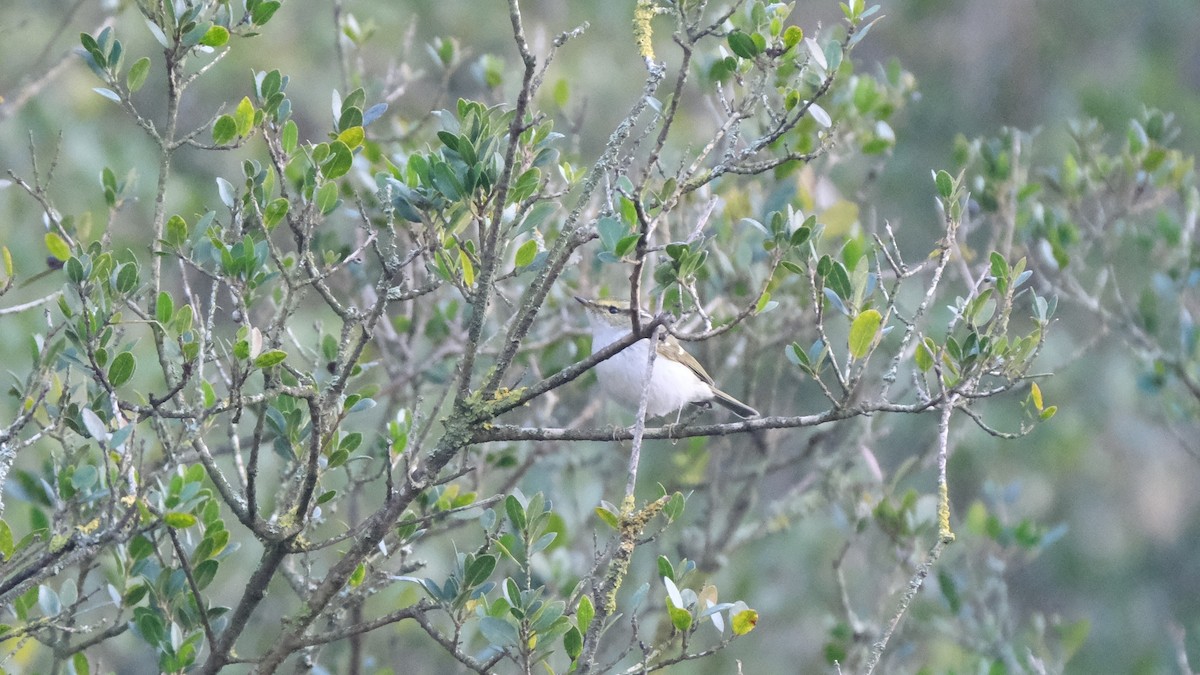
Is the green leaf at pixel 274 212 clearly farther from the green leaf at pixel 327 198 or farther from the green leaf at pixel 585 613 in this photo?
the green leaf at pixel 585 613

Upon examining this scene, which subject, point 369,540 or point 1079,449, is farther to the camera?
point 1079,449

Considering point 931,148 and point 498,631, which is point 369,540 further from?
point 931,148

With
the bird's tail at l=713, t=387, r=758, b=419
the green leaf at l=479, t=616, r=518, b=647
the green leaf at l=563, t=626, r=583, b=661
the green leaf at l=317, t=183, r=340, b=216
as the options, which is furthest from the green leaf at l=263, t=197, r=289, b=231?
the bird's tail at l=713, t=387, r=758, b=419

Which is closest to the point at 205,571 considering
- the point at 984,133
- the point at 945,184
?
the point at 945,184

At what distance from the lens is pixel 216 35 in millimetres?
2795

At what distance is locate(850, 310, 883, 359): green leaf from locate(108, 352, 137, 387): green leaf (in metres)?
1.56

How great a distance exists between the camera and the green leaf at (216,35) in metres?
2.78

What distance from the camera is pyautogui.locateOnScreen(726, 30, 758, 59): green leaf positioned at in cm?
285

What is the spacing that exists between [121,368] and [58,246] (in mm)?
769

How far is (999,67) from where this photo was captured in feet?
33.5

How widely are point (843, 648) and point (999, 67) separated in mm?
6863

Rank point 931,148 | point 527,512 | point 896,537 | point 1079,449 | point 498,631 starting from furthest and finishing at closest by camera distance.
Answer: point 931,148 < point 1079,449 < point 896,537 < point 527,512 < point 498,631

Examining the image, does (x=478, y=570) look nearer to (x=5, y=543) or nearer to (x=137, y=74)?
(x=5, y=543)

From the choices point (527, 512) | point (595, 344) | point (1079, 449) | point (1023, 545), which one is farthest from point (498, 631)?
point (1079, 449)
